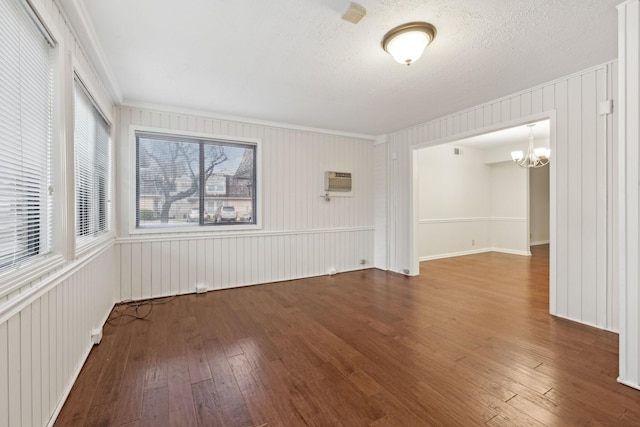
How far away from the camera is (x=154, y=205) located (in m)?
3.69

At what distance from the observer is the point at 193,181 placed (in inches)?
153

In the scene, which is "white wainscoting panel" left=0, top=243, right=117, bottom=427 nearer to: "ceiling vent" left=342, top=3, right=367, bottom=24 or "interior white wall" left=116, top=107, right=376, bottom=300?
"interior white wall" left=116, top=107, right=376, bottom=300

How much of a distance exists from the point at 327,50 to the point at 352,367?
261 centimetres

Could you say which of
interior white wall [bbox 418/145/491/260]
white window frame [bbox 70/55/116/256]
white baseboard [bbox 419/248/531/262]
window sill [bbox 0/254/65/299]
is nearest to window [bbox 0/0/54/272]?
window sill [bbox 0/254/65/299]

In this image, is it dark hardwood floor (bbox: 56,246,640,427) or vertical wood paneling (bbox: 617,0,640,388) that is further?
vertical wood paneling (bbox: 617,0,640,388)

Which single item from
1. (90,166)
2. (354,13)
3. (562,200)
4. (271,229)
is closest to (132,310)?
(90,166)

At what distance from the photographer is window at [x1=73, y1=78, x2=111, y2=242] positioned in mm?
2182

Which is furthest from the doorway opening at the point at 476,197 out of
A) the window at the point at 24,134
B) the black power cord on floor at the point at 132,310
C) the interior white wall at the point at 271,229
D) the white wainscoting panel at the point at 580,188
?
the window at the point at 24,134

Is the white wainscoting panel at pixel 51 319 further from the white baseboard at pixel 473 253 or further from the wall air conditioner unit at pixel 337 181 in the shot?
the white baseboard at pixel 473 253

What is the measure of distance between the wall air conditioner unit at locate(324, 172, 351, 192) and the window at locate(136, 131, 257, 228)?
4.24 feet

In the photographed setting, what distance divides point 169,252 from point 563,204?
4.79 m

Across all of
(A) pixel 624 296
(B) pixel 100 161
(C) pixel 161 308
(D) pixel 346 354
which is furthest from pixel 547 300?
(B) pixel 100 161

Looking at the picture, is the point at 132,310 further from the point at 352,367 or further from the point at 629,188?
the point at 629,188

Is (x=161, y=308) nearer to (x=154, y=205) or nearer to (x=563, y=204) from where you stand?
(x=154, y=205)
